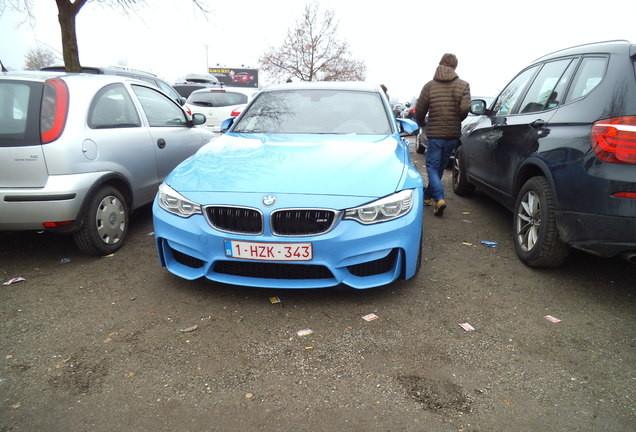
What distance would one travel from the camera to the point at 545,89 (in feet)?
12.8

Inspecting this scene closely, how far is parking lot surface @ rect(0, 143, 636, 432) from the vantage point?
1.98 meters

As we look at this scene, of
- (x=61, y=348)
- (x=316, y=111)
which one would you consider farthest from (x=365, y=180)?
(x=61, y=348)

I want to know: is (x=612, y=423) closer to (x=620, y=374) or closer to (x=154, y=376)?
(x=620, y=374)

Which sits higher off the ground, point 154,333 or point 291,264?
point 291,264

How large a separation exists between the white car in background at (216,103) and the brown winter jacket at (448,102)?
4903 mm

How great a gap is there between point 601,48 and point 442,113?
6.76ft

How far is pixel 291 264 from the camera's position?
276 cm

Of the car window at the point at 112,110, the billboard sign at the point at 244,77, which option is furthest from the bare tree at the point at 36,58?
the car window at the point at 112,110

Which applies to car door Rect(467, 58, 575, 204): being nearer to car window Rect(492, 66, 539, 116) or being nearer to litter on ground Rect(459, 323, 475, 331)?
car window Rect(492, 66, 539, 116)

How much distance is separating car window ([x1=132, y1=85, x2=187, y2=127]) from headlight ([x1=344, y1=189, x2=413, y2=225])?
2.96 metres

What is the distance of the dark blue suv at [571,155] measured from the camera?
266 cm

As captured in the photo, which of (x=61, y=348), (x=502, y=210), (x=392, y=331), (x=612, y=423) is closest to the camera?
(x=612, y=423)

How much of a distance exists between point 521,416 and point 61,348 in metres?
2.51

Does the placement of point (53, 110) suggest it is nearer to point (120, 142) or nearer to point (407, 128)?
point (120, 142)
